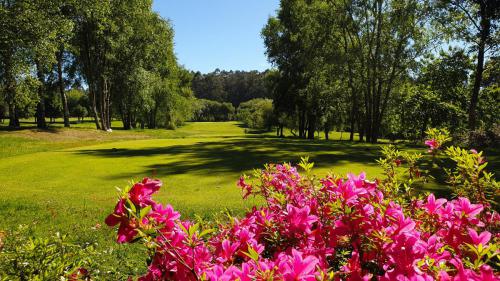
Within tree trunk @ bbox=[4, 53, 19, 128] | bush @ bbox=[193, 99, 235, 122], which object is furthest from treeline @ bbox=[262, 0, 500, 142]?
bush @ bbox=[193, 99, 235, 122]

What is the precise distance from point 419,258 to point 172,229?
1.25 m

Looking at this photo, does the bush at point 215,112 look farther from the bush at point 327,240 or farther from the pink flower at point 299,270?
the pink flower at point 299,270

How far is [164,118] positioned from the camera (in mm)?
69562

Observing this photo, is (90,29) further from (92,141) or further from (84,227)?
(84,227)

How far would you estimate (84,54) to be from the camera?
134 ft

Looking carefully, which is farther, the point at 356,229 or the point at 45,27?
the point at 45,27

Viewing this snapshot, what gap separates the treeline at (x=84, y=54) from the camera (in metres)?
26.3

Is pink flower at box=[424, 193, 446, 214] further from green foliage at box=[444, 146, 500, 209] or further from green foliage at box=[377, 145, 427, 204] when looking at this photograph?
green foliage at box=[377, 145, 427, 204]

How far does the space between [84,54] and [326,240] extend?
43.5 meters

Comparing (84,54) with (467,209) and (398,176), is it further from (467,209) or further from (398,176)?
(467,209)

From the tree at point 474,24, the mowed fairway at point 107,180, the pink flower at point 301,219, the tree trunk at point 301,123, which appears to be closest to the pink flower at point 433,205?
the pink flower at point 301,219

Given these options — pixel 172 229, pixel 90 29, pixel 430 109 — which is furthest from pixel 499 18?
pixel 90 29

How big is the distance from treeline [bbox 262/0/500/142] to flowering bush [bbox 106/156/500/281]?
765 inches

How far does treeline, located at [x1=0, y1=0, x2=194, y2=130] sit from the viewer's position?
2633cm
